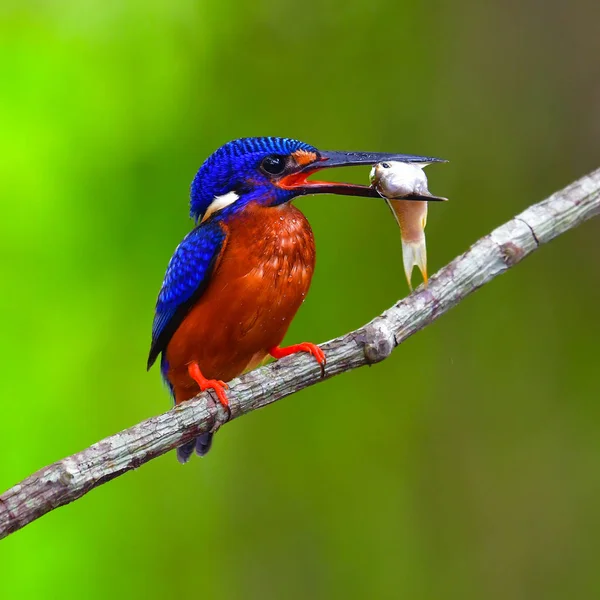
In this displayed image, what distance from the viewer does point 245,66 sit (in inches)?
185

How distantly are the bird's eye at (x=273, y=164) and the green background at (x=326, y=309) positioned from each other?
1.47m

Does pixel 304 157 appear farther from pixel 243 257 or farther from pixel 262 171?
pixel 243 257

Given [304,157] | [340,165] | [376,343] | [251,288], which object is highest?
[304,157]

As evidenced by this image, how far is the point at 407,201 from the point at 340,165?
0.30 meters

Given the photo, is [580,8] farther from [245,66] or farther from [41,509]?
[41,509]

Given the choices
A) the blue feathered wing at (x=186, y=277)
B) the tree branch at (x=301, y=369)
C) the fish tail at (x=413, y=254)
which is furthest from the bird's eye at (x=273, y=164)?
the tree branch at (x=301, y=369)

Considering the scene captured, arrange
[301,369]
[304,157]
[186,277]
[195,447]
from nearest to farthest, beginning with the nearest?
[301,369] → [304,157] → [186,277] → [195,447]

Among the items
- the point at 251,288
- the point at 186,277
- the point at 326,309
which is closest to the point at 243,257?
the point at 251,288

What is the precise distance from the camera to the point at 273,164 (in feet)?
9.72

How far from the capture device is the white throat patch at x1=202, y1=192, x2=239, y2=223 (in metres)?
3.05

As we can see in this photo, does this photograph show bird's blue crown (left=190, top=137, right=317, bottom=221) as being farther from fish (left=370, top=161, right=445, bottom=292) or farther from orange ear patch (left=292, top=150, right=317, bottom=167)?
fish (left=370, top=161, right=445, bottom=292)

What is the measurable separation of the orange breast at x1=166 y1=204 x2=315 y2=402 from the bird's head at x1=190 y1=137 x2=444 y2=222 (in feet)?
0.21

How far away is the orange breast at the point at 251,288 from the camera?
2.94m

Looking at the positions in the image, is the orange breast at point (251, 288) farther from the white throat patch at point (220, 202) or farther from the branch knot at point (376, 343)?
the branch knot at point (376, 343)
